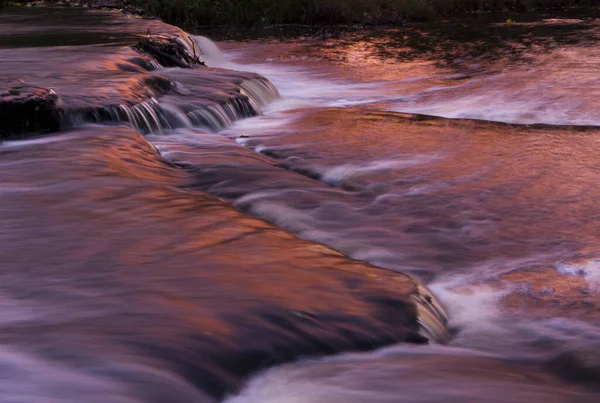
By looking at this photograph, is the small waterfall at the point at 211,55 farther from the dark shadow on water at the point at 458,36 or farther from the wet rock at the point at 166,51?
the wet rock at the point at 166,51

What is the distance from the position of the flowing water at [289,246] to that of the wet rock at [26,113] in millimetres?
177

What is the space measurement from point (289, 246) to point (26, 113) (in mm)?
3304

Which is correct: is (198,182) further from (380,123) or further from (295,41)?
(295,41)

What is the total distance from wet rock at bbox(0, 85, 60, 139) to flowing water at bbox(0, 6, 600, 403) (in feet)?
0.58

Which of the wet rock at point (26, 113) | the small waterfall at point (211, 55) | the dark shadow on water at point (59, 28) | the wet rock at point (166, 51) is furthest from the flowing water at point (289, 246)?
the small waterfall at point (211, 55)

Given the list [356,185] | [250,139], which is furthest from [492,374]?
[250,139]

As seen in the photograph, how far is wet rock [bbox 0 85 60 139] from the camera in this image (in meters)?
6.60

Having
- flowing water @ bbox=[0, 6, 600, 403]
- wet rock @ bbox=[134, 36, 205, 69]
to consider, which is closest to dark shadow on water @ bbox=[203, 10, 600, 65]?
wet rock @ bbox=[134, 36, 205, 69]

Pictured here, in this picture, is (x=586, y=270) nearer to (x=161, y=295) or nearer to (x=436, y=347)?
(x=436, y=347)

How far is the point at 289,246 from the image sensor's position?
430 cm

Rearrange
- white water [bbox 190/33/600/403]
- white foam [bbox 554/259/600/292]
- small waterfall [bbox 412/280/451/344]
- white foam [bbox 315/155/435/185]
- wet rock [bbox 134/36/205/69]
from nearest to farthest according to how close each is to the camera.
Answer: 1. white water [bbox 190/33/600/403]
2. small waterfall [bbox 412/280/451/344]
3. white foam [bbox 554/259/600/292]
4. white foam [bbox 315/155/435/185]
5. wet rock [bbox 134/36/205/69]

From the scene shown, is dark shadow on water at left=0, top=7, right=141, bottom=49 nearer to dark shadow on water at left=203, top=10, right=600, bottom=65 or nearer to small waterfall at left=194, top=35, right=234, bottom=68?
small waterfall at left=194, top=35, right=234, bottom=68

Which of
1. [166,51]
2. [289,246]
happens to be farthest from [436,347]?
[166,51]

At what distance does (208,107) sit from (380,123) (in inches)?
70.2
